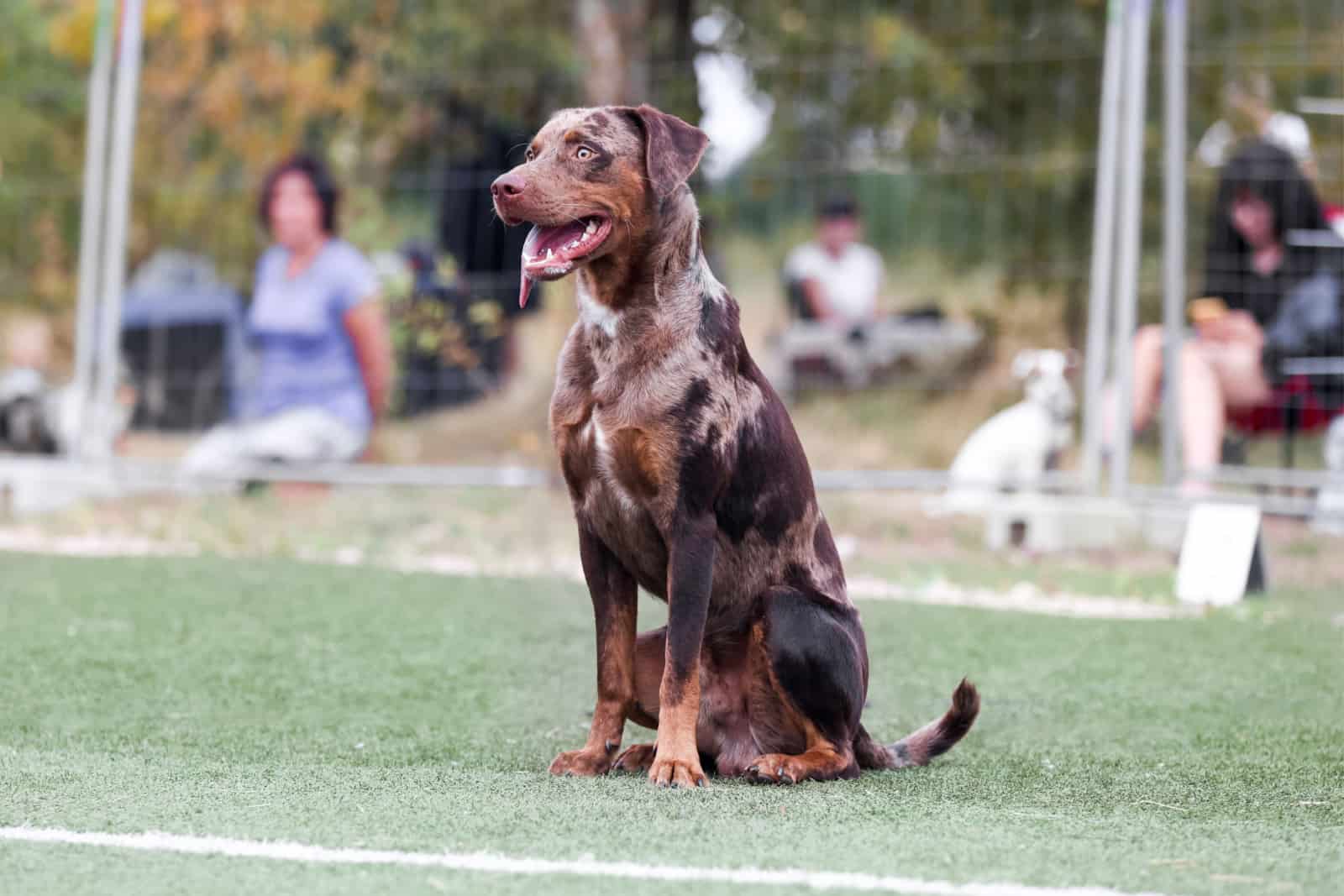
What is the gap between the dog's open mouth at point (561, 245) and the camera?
385cm

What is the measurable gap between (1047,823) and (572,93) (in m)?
8.69

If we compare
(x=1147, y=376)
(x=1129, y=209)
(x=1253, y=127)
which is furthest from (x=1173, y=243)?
(x=1253, y=127)

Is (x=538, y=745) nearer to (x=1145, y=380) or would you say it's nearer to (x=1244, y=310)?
(x=1145, y=380)

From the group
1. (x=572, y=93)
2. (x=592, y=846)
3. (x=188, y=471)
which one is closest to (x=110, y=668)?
(x=592, y=846)

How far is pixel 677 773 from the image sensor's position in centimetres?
384

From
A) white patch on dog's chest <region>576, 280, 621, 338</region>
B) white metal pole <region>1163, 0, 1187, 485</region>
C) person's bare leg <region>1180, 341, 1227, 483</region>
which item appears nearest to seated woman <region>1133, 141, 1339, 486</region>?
person's bare leg <region>1180, 341, 1227, 483</region>

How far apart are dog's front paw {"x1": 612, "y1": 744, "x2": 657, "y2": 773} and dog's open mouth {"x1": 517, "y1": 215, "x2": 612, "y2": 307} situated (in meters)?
1.15

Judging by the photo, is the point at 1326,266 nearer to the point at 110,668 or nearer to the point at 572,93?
the point at 572,93

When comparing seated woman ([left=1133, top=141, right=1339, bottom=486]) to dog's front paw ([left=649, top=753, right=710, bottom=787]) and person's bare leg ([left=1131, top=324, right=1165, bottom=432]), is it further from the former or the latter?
dog's front paw ([left=649, top=753, right=710, bottom=787])

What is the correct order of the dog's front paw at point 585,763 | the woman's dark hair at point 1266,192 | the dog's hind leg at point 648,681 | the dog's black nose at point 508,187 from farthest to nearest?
the woman's dark hair at point 1266,192 → the dog's hind leg at point 648,681 → the dog's front paw at point 585,763 → the dog's black nose at point 508,187

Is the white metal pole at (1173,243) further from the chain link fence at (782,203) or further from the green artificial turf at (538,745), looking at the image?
the green artificial turf at (538,745)

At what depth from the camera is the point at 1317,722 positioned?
4895 mm

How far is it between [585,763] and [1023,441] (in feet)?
19.5

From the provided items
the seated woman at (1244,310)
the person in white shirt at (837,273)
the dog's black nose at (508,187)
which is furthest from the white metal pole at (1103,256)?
the dog's black nose at (508,187)
